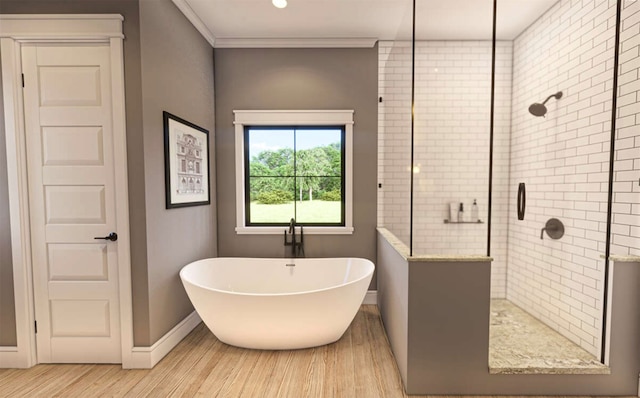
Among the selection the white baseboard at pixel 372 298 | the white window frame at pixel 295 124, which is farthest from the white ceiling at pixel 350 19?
the white baseboard at pixel 372 298

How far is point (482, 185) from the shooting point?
3.14 meters

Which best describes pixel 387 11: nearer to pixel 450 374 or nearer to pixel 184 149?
A: pixel 184 149

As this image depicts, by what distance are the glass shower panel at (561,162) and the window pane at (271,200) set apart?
2.31 m

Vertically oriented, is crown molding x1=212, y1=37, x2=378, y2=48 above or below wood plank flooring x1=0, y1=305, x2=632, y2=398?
above

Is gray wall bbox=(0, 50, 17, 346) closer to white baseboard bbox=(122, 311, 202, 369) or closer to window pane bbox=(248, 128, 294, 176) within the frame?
white baseboard bbox=(122, 311, 202, 369)

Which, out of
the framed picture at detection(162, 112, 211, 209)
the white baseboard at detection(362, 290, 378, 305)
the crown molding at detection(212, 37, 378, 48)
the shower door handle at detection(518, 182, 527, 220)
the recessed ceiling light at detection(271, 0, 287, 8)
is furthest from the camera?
the white baseboard at detection(362, 290, 378, 305)

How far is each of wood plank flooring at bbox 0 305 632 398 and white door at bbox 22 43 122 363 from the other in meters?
0.18

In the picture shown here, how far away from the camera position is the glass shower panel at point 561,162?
2.12m

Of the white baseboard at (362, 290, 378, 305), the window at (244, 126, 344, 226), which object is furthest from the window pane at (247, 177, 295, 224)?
the white baseboard at (362, 290, 378, 305)

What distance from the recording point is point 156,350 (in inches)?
85.7

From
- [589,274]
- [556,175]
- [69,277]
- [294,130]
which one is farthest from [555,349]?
[69,277]

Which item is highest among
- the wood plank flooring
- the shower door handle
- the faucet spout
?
the shower door handle

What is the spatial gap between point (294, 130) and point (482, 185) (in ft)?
7.10

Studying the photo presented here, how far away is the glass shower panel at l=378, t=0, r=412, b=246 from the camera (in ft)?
10.4
